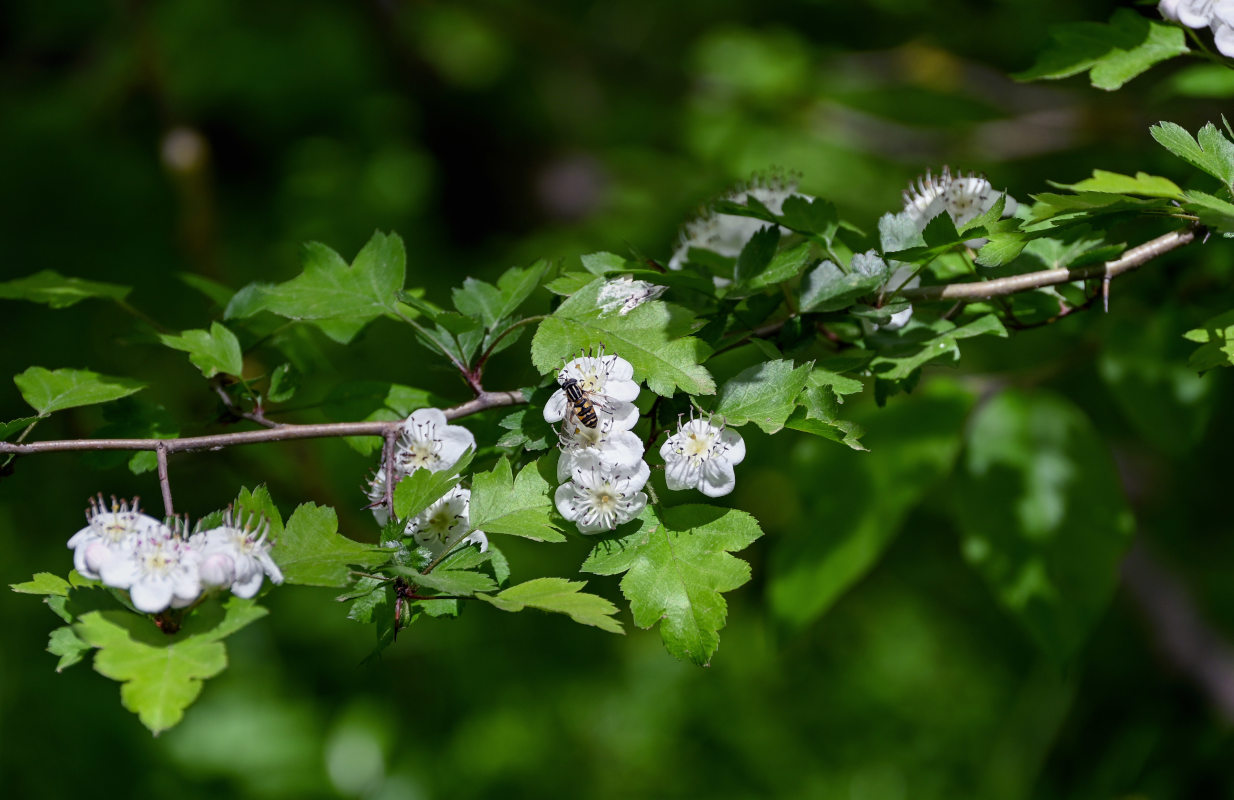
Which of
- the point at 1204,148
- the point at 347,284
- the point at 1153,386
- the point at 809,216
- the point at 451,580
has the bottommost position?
the point at 1153,386

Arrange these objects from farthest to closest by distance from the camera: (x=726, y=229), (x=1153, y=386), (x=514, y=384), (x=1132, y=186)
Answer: (x=514, y=384)
(x=1153, y=386)
(x=726, y=229)
(x=1132, y=186)

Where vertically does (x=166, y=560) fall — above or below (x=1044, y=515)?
above

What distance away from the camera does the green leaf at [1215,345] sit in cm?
84

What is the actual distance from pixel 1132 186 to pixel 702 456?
441 millimetres

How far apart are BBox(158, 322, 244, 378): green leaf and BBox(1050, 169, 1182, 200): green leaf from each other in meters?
0.79

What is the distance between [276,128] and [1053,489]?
277 cm

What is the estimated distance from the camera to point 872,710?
274cm

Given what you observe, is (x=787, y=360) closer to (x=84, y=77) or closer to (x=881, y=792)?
(x=881, y=792)

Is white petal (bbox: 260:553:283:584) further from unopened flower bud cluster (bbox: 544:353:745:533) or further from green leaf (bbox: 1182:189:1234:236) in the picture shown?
green leaf (bbox: 1182:189:1234:236)

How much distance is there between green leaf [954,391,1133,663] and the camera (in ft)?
4.34

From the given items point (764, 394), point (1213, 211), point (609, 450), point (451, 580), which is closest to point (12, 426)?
point (451, 580)

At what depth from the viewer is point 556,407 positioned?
841mm

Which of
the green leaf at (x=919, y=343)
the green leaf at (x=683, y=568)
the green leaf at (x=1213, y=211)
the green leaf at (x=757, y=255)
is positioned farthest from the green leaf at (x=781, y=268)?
the green leaf at (x=1213, y=211)

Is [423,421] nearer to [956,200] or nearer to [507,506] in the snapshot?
[507,506]
